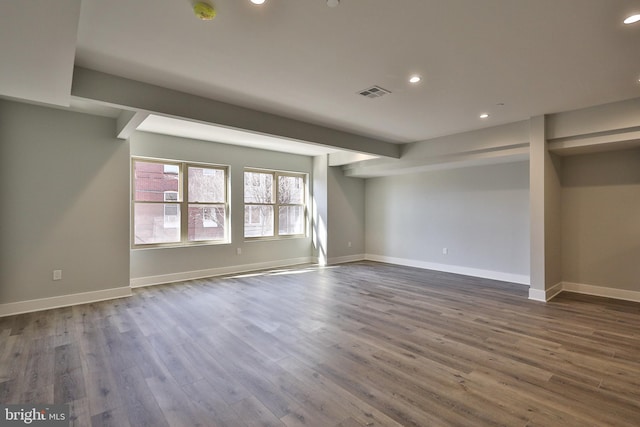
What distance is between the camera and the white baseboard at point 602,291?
14.3 feet

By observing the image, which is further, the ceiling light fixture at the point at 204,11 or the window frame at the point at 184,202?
the window frame at the point at 184,202

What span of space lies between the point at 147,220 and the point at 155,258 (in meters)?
0.69

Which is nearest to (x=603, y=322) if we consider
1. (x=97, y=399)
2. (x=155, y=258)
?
(x=97, y=399)

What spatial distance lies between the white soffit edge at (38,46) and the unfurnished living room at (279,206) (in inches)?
0.8

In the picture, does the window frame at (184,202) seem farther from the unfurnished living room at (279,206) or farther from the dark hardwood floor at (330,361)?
the dark hardwood floor at (330,361)

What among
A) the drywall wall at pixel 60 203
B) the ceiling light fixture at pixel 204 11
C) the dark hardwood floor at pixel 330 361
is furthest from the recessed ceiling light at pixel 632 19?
the drywall wall at pixel 60 203

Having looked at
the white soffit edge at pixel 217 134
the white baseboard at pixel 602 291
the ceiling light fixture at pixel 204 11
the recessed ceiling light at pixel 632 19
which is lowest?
the white baseboard at pixel 602 291

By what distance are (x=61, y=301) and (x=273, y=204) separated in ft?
13.3

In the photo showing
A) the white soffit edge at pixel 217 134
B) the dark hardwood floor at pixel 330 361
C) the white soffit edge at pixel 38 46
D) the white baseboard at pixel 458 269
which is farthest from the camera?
the white baseboard at pixel 458 269

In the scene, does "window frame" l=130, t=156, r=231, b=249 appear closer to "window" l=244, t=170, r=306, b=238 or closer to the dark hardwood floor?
"window" l=244, t=170, r=306, b=238

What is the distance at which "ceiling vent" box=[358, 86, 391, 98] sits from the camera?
3326mm

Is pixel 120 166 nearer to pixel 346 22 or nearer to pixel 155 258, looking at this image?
pixel 155 258

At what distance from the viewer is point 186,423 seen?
5.95 ft

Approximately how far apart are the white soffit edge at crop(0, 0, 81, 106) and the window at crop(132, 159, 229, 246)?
244cm
